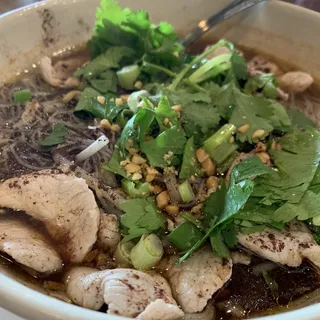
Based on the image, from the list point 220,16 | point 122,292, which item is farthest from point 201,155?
point 220,16

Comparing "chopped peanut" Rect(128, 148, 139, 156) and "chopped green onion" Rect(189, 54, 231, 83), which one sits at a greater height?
"chopped peanut" Rect(128, 148, 139, 156)

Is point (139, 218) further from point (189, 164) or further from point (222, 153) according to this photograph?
point (222, 153)

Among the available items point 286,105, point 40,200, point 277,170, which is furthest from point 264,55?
point 40,200

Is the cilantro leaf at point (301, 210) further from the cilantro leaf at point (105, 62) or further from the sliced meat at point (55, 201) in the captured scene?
the cilantro leaf at point (105, 62)

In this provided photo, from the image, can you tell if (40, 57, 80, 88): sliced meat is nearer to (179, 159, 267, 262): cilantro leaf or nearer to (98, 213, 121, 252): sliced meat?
(98, 213, 121, 252): sliced meat

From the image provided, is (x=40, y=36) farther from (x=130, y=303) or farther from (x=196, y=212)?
(x=130, y=303)

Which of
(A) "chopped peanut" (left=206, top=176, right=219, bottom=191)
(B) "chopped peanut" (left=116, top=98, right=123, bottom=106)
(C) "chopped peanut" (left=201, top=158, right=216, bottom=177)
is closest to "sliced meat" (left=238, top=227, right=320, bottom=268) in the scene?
(A) "chopped peanut" (left=206, top=176, right=219, bottom=191)
